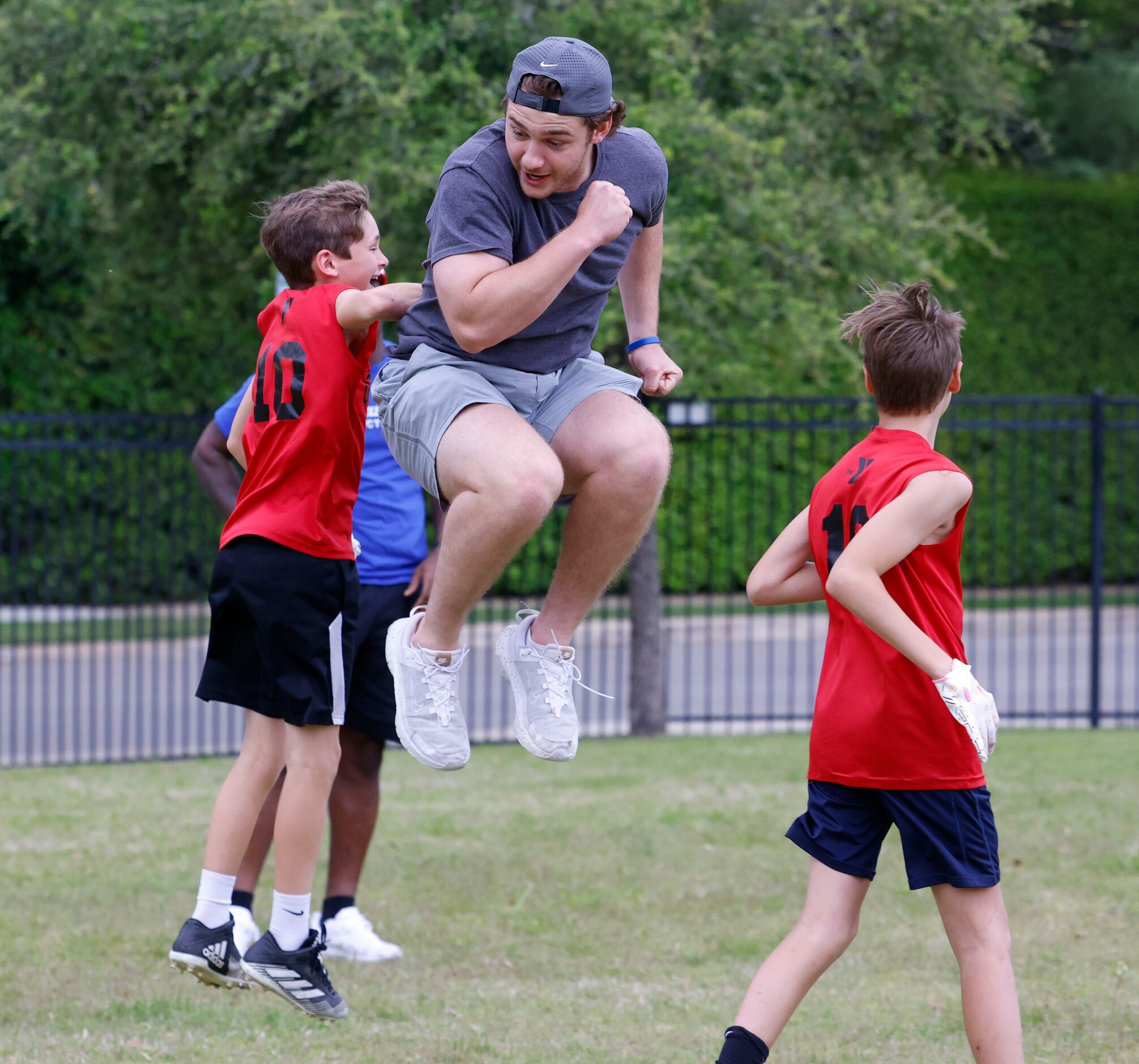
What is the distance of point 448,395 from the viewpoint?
321 centimetres

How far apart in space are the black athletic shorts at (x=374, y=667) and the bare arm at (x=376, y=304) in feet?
6.20

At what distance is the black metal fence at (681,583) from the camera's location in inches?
394

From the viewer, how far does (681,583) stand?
50.3 feet

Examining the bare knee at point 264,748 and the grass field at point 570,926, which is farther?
the grass field at point 570,926

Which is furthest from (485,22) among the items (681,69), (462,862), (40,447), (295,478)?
(295,478)

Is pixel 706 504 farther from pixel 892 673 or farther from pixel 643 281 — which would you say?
pixel 892 673

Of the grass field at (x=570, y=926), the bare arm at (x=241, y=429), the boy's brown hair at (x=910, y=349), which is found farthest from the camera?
the grass field at (x=570, y=926)

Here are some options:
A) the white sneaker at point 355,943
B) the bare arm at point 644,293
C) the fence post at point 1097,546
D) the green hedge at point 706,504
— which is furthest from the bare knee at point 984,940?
the fence post at point 1097,546

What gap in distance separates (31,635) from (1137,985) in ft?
26.5

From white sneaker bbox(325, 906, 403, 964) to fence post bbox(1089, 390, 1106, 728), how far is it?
6.83 m

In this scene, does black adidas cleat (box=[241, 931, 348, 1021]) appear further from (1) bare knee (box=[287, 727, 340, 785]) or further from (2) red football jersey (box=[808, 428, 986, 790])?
(2) red football jersey (box=[808, 428, 986, 790])

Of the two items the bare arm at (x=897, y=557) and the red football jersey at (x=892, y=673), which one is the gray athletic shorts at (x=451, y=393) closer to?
the red football jersey at (x=892, y=673)

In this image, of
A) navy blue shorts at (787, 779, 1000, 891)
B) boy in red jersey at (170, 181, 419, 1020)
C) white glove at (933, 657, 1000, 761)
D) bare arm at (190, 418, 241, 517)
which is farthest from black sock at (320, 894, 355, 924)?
white glove at (933, 657, 1000, 761)

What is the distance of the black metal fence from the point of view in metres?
10.0
